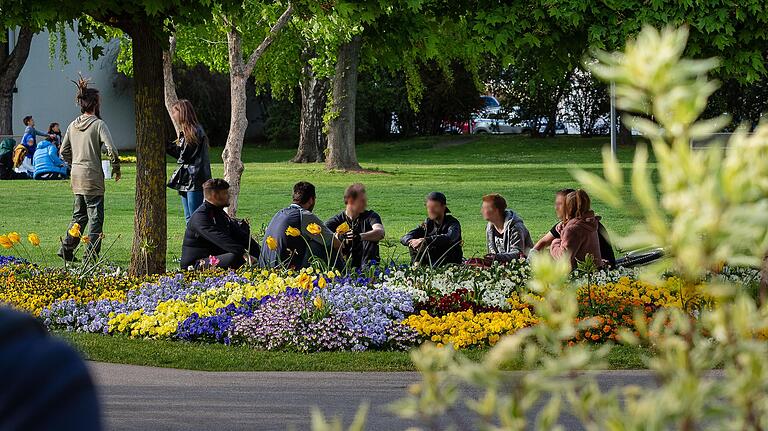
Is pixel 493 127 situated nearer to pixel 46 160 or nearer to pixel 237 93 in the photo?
pixel 46 160

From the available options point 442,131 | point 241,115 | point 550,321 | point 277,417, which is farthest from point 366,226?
point 442,131

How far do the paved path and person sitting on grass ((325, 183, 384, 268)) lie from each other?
3.33m

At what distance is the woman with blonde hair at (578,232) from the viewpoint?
9.88m

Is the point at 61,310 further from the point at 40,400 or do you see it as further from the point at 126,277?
the point at 40,400

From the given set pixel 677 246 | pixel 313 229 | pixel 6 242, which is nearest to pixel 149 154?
pixel 6 242

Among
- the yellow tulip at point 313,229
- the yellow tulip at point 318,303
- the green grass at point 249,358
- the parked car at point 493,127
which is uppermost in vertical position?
the parked car at point 493,127

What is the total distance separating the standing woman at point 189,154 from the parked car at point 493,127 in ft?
117

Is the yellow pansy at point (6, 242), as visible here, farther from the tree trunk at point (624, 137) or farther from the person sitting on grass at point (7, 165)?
the tree trunk at point (624, 137)

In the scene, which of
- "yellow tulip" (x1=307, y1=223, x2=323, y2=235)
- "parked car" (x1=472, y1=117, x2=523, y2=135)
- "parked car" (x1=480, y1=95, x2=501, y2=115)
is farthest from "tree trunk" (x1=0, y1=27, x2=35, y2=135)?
"yellow tulip" (x1=307, y1=223, x2=323, y2=235)

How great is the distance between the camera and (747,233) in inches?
57.3

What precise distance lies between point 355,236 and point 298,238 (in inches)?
31.0

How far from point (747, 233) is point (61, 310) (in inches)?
322

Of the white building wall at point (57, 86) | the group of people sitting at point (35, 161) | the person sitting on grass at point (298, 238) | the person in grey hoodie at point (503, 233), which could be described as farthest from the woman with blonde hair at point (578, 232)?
the white building wall at point (57, 86)

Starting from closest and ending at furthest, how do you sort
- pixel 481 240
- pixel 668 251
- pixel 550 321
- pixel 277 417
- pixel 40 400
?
pixel 40 400 → pixel 668 251 → pixel 550 321 → pixel 277 417 → pixel 481 240
